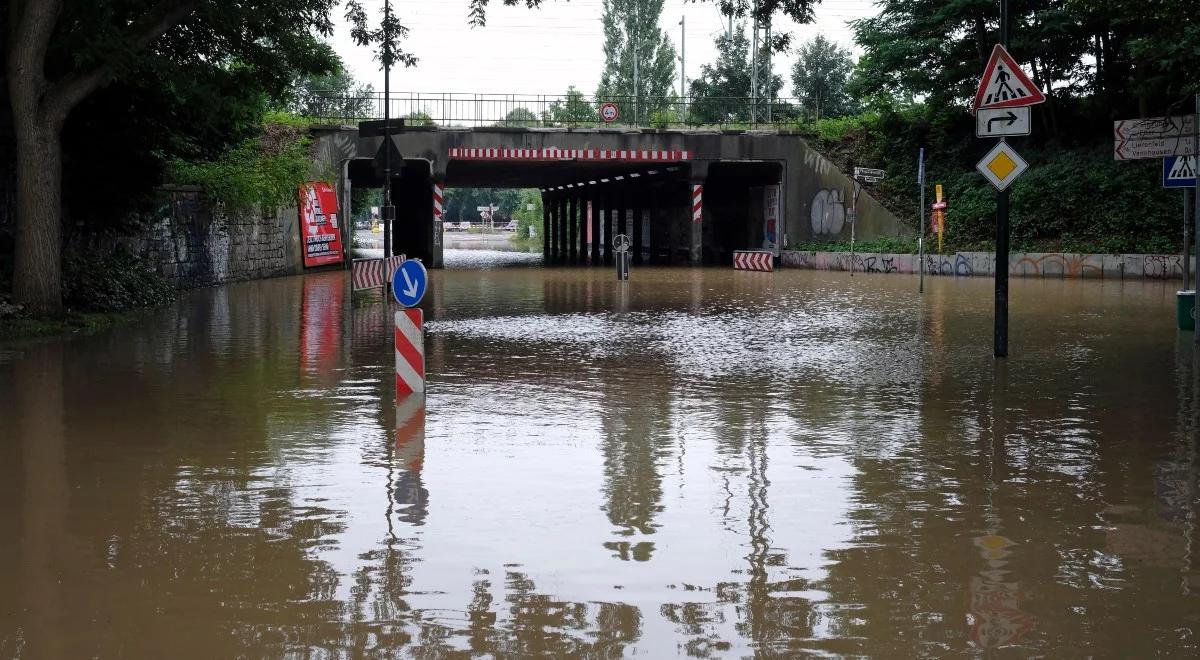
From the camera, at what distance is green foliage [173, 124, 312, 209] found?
107 feet

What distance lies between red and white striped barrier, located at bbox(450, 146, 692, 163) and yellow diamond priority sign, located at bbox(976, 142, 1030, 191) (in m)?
31.4

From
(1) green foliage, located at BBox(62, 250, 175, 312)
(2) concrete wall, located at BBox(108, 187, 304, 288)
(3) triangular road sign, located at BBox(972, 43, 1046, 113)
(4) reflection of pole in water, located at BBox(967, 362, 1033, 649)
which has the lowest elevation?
(4) reflection of pole in water, located at BBox(967, 362, 1033, 649)

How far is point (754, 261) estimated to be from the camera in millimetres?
42844

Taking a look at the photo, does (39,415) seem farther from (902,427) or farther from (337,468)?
(902,427)

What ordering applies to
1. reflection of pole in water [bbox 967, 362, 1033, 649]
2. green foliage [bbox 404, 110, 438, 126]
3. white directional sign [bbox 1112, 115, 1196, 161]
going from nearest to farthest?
reflection of pole in water [bbox 967, 362, 1033, 649] → white directional sign [bbox 1112, 115, 1196, 161] → green foliage [bbox 404, 110, 438, 126]

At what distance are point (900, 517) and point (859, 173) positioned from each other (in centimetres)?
2815

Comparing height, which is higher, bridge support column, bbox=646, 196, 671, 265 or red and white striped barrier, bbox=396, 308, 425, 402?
bridge support column, bbox=646, 196, 671, 265

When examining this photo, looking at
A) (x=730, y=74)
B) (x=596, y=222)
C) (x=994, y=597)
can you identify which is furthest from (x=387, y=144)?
(x=730, y=74)

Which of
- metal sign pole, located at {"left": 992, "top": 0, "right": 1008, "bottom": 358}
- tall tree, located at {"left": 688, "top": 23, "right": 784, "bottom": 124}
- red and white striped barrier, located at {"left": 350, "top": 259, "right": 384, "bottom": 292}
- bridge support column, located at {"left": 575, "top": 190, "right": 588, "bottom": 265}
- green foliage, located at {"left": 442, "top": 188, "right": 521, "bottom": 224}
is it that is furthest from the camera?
green foliage, located at {"left": 442, "top": 188, "right": 521, "bottom": 224}

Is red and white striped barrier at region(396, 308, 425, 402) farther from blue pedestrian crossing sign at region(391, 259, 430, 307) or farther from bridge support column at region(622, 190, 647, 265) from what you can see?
bridge support column at region(622, 190, 647, 265)

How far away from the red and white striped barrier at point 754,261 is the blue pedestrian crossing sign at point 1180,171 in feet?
77.9

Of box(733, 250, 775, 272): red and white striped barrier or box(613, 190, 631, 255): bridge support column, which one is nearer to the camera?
box(733, 250, 775, 272): red and white striped barrier

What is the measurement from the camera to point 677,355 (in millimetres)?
16094

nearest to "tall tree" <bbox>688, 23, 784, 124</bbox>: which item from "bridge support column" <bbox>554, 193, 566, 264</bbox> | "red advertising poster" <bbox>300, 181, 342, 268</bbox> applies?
"bridge support column" <bbox>554, 193, 566, 264</bbox>
